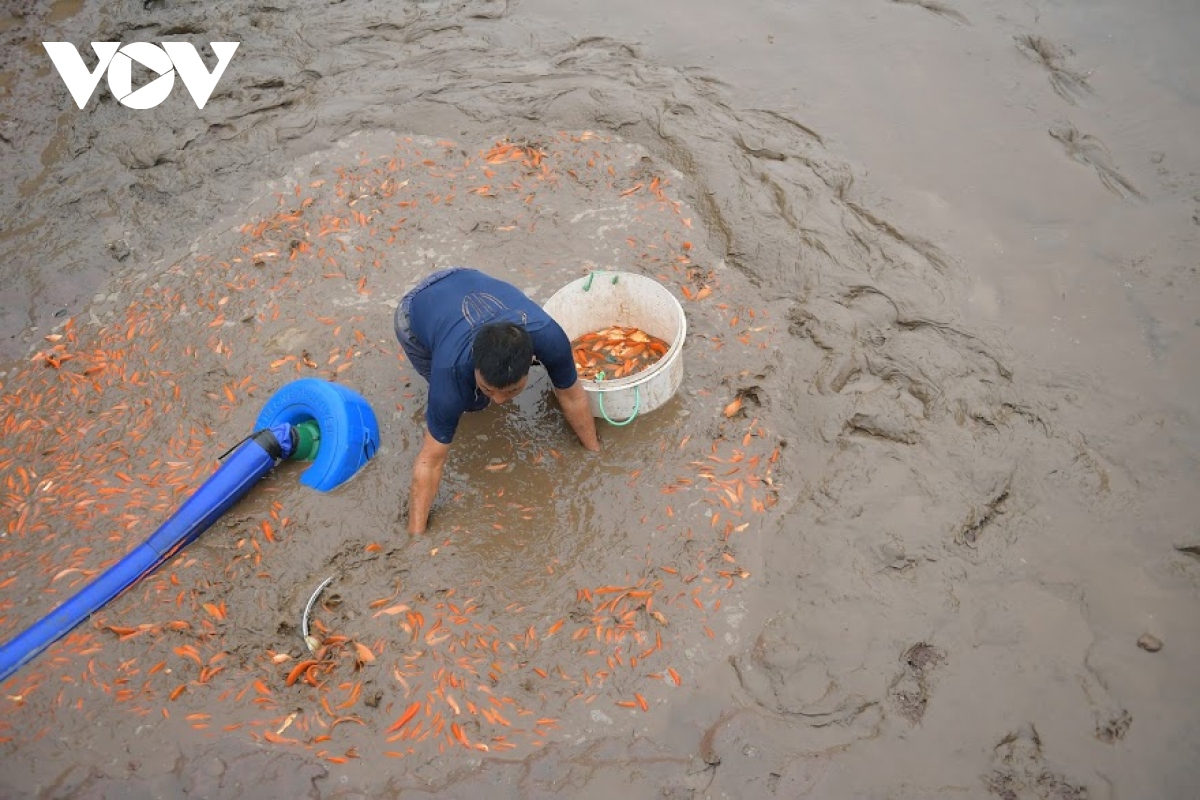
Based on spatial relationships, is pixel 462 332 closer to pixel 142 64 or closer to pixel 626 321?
pixel 626 321

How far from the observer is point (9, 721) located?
12.5 ft

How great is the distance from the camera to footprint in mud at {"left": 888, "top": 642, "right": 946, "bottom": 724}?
3.62m

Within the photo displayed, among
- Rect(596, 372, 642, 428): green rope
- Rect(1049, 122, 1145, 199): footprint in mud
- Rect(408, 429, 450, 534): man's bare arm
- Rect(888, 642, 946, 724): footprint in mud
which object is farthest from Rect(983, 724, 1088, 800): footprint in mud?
Rect(1049, 122, 1145, 199): footprint in mud

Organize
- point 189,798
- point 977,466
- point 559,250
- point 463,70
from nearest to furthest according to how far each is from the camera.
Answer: point 189,798
point 977,466
point 559,250
point 463,70

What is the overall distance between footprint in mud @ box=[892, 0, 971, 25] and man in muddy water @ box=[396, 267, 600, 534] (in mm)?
4561

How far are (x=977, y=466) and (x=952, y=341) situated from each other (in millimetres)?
841

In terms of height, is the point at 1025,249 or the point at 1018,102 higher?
the point at 1018,102

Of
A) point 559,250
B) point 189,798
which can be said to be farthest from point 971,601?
point 189,798

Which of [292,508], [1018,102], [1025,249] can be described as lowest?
[292,508]

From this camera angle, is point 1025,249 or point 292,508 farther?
point 1025,249

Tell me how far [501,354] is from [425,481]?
0.99m

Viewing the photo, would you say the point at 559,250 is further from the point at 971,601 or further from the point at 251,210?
the point at 971,601

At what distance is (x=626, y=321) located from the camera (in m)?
4.95

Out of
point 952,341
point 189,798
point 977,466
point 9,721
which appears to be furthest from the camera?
point 952,341
